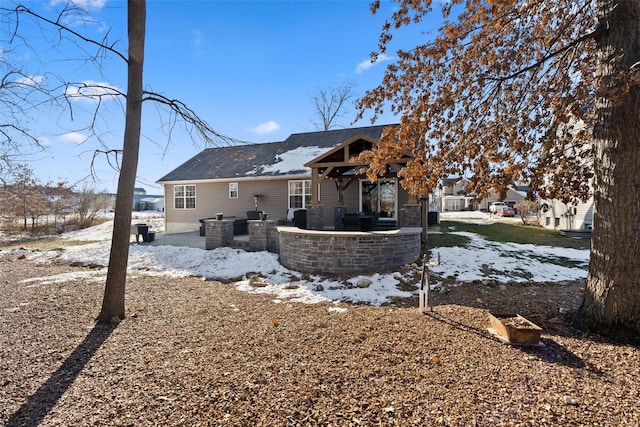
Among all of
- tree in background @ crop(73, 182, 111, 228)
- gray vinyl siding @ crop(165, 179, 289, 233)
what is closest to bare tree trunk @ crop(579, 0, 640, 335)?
gray vinyl siding @ crop(165, 179, 289, 233)

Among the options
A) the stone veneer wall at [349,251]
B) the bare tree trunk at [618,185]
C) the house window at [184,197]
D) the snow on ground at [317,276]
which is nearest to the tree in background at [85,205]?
the house window at [184,197]

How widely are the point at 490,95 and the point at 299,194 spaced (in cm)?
1009

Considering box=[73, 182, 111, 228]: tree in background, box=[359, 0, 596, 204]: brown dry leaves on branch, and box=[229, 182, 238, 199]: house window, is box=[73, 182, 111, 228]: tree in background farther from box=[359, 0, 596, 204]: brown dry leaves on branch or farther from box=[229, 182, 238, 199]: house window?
box=[359, 0, 596, 204]: brown dry leaves on branch

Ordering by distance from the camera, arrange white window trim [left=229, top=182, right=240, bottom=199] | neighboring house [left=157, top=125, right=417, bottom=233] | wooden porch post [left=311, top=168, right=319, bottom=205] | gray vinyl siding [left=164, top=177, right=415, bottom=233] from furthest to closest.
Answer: white window trim [left=229, top=182, right=240, bottom=199]
gray vinyl siding [left=164, top=177, right=415, bottom=233]
neighboring house [left=157, top=125, right=417, bottom=233]
wooden porch post [left=311, top=168, right=319, bottom=205]

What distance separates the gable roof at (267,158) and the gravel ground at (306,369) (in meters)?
9.98

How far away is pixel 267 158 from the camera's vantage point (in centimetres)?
1680

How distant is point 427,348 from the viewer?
11.9ft

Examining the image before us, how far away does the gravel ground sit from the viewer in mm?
2469

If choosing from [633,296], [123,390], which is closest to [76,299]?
[123,390]

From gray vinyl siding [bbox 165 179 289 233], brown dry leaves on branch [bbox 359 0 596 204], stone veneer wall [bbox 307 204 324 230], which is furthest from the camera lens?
gray vinyl siding [bbox 165 179 289 233]

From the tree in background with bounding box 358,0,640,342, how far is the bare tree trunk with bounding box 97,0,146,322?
3.77m

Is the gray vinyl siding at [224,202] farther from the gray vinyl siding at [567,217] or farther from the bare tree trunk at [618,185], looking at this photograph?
the bare tree trunk at [618,185]

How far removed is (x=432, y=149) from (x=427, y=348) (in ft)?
11.8

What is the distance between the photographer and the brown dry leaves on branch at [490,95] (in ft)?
15.8
